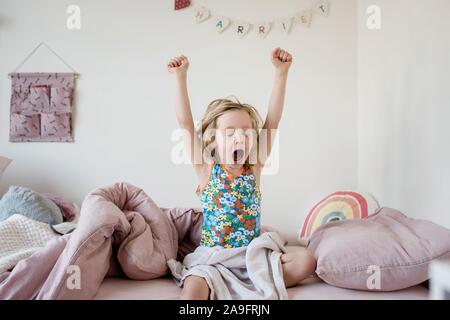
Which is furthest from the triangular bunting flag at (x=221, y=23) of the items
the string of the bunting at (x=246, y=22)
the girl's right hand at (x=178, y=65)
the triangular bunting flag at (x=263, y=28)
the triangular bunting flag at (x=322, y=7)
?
the girl's right hand at (x=178, y=65)

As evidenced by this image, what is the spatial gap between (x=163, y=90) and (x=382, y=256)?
4.77 feet

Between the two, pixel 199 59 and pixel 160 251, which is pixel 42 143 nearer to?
pixel 199 59

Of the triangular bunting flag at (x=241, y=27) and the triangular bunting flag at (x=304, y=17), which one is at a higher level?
the triangular bunting flag at (x=304, y=17)

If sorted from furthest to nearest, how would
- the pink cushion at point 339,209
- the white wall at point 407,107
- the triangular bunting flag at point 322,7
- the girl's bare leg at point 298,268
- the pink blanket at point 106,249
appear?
the triangular bunting flag at point 322,7 < the pink cushion at point 339,209 < the white wall at point 407,107 < the girl's bare leg at point 298,268 < the pink blanket at point 106,249

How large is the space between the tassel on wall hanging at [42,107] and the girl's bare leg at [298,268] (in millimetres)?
1498

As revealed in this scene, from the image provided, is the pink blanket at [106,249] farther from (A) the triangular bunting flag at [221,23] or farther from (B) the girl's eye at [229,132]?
(A) the triangular bunting flag at [221,23]

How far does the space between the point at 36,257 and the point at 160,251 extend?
0.34 m

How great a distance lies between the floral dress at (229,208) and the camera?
1218mm

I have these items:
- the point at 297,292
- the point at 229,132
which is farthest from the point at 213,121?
the point at 297,292

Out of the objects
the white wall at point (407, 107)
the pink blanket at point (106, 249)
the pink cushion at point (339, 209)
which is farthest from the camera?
the pink cushion at point (339, 209)

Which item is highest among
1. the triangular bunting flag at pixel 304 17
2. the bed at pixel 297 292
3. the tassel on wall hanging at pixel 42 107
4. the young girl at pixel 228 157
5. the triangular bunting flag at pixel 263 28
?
the triangular bunting flag at pixel 304 17

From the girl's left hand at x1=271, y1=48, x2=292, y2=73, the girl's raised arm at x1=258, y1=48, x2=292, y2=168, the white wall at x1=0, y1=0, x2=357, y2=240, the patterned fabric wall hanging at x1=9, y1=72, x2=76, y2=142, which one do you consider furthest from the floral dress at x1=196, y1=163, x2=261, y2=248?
the patterned fabric wall hanging at x1=9, y1=72, x2=76, y2=142

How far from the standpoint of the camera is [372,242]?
1027 millimetres
